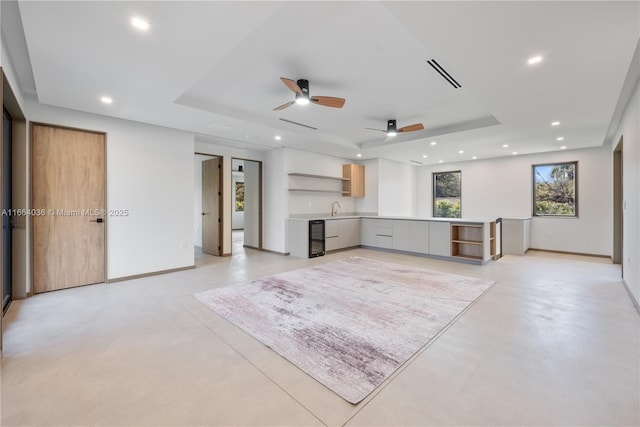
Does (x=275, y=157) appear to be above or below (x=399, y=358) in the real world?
above

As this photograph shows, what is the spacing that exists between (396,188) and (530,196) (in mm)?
3398

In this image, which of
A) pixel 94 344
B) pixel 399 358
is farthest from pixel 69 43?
pixel 399 358

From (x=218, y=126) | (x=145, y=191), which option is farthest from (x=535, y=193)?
(x=145, y=191)

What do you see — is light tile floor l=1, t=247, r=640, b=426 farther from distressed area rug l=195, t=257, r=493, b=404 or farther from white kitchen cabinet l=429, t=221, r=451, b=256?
white kitchen cabinet l=429, t=221, r=451, b=256

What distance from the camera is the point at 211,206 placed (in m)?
6.74

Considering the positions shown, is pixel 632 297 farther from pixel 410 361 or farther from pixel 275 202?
pixel 275 202

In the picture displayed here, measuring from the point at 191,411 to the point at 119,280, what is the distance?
3615mm

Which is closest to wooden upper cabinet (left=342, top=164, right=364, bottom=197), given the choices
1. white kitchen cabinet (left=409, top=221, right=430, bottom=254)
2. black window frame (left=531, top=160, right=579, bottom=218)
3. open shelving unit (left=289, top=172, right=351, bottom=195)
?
open shelving unit (left=289, top=172, right=351, bottom=195)

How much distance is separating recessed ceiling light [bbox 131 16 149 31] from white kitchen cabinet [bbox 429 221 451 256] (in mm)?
5717

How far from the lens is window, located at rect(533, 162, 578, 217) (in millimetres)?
6777

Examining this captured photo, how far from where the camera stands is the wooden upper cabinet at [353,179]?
25.8 ft

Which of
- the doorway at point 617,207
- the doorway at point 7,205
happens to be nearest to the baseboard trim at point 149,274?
the doorway at point 7,205

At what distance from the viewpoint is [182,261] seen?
5062mm

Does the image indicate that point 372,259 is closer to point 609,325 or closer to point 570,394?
point 609,325
